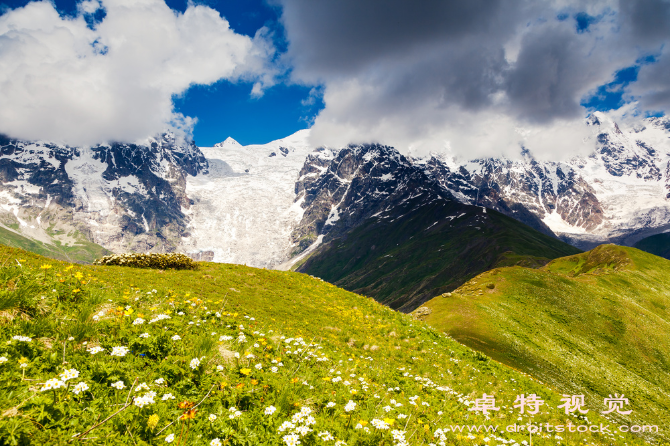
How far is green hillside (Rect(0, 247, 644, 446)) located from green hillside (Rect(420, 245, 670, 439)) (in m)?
20.1

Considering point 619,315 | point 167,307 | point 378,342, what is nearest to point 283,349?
point 167,307

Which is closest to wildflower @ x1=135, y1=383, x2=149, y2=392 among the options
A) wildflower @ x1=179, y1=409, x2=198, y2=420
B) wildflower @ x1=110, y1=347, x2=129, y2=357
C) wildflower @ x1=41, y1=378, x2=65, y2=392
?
wildflower @ x1=110, y1=347, x2=129, y2=357

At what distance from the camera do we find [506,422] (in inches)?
567

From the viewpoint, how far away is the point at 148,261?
27.9 metres

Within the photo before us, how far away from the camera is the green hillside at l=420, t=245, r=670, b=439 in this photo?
3544cm

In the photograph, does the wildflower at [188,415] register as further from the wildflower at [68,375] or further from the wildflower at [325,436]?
the wildflower at [325,436]

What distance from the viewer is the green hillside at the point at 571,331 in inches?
1395

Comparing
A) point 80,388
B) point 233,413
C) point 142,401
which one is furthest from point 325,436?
point 80,388

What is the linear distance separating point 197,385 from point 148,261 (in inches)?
936

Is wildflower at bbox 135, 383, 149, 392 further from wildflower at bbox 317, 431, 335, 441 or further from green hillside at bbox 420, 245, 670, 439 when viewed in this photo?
green hillside at bbox 420, 245, 670, 439

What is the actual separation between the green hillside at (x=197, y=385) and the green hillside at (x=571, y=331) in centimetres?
2011

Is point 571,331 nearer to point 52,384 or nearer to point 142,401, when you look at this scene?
point 142,401

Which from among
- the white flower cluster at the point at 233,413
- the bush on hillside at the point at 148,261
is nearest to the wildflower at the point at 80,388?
the white flower cluster at the point at 233,413

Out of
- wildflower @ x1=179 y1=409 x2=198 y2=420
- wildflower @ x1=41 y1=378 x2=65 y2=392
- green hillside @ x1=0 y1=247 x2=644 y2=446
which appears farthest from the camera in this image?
wildflower @ x1=179 y1=409 x2=198 y2=420
